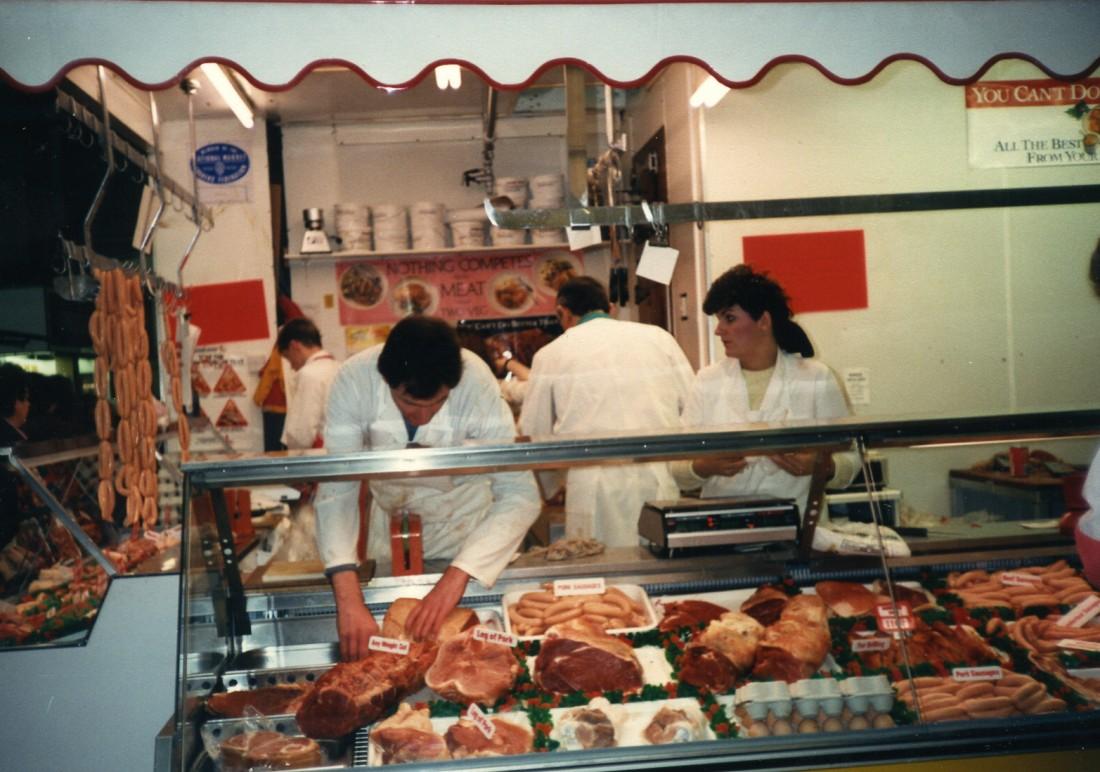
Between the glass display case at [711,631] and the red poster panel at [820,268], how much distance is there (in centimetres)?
124

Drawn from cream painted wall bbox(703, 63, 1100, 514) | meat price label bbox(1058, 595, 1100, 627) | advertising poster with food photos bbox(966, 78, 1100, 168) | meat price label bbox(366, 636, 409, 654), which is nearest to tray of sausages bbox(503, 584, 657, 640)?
meat price label bbox(366, 636, 409, 654)

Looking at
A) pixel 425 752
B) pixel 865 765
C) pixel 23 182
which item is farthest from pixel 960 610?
pixel 23 182

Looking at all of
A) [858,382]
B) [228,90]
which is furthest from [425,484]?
[858,382]

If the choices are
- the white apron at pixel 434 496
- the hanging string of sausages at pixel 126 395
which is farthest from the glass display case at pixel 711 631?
the hanging string of sausages at pixel 126 395

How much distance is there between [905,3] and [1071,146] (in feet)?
6.25

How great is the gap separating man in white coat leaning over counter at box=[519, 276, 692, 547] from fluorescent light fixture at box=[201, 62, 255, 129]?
177cm

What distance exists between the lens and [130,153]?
13.0 feet

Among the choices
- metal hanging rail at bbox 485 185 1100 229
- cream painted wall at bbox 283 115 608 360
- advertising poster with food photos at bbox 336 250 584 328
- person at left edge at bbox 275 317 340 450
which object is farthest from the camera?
cream painted wall at bbox 283 115 608 360

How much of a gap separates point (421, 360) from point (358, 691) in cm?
108

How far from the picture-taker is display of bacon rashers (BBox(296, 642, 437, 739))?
2.44 meters

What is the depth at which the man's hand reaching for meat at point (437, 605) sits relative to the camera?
9.27 ft

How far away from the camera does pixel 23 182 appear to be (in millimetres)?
4793

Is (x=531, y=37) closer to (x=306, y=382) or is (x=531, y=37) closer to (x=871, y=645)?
(x=306, y=382)

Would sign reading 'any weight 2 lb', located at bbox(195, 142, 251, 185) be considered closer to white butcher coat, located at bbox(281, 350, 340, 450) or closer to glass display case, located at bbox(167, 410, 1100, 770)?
white butcher coat, located at bbox(281, 350, 340, 450)
